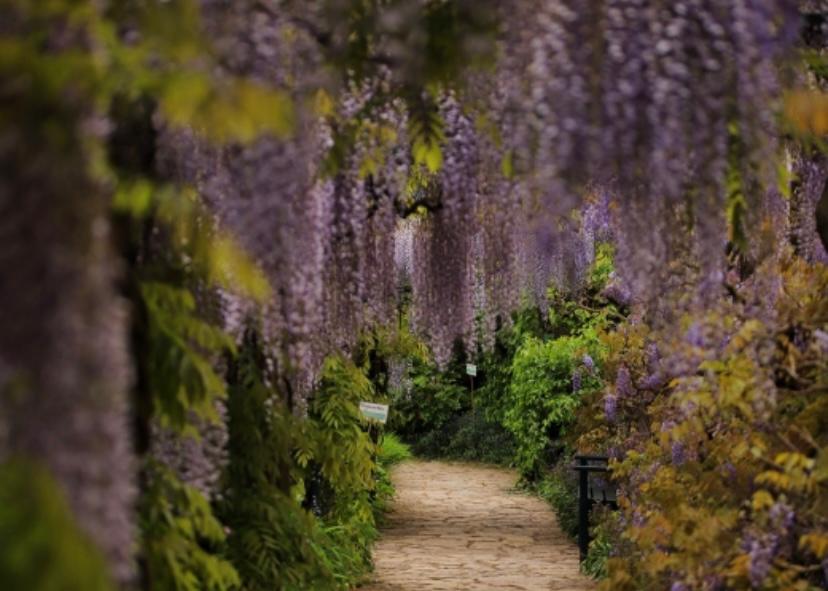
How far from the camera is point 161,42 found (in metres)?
2.20

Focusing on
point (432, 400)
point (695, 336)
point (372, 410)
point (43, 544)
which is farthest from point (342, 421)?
point (432, 400)

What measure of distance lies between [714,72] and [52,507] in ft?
7.44

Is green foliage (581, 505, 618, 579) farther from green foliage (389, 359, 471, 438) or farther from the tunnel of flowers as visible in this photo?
green foliage (389, 359, 471, 438)

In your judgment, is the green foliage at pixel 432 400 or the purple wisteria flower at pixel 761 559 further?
the green foliage at pixel 432 400

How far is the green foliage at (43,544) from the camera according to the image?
170 cm

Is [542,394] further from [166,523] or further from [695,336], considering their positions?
[166,523]

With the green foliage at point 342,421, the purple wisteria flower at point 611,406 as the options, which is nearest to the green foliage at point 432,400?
the purple wisteria flower at point 611,406

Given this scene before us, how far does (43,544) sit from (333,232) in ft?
10.7

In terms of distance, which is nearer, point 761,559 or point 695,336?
point 761,559

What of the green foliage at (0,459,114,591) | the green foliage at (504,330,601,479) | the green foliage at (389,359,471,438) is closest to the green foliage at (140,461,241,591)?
the green foliage at (0,459,114,591)

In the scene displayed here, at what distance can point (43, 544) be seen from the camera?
5.69 feet

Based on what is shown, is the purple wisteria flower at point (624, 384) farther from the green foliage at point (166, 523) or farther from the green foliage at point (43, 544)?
the green foliage at point (43, 544)

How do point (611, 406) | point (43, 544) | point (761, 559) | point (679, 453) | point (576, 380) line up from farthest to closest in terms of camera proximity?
point (576, 380) → point (611, 406) → point (679, 453) → point (761, 559) → point (43, 544)

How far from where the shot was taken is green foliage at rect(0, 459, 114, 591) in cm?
170
